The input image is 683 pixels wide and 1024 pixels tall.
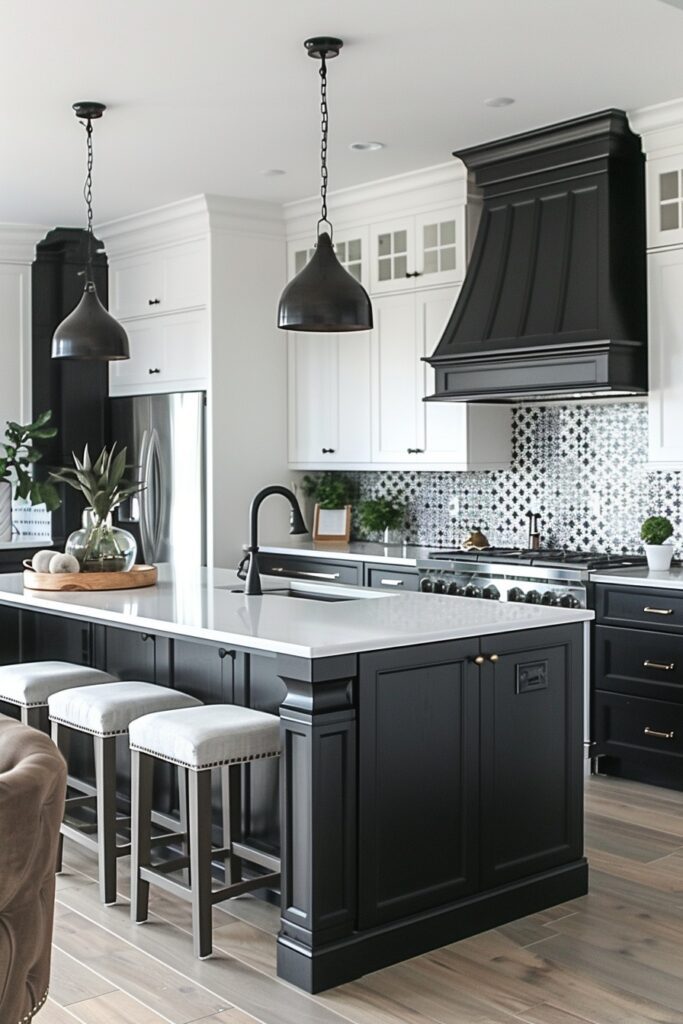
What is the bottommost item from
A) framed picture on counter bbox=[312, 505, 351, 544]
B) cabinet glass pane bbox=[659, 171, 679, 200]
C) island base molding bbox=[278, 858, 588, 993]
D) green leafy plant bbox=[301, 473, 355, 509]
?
island base molding bbox=[278, 858, 588, 993]

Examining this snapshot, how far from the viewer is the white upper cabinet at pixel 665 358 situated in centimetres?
510

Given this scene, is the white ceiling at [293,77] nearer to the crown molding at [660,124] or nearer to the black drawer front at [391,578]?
the crown molding at [660,124]

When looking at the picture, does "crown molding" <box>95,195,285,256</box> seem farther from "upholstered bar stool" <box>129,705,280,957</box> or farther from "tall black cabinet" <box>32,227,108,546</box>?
"upholstered bar stool" <box>129,705,280,957</box>

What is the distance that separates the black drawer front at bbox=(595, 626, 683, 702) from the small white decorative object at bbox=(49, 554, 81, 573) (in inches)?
86.9

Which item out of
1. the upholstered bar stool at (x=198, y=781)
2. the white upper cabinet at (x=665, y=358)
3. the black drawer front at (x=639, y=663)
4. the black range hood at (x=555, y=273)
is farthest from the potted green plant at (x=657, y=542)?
the upholstered bar stool at (x=198, y=781)

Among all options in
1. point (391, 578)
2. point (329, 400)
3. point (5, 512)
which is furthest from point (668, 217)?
point (5, 512)

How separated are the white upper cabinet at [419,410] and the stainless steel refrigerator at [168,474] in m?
1.08

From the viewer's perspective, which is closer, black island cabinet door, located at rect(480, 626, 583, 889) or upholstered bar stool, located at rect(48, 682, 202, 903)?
black island cabinet door, located at rect(480, 626, 583, 889)

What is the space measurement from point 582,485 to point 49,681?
117 inches

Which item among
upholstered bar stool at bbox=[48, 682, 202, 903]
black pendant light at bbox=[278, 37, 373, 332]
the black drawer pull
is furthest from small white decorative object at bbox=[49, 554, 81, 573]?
the black drawer pull

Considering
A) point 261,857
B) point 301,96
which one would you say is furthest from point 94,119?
point 261,857

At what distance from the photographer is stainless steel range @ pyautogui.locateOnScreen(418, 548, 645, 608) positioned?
5180mm

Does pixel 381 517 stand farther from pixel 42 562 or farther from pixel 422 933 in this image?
pixel 422 933

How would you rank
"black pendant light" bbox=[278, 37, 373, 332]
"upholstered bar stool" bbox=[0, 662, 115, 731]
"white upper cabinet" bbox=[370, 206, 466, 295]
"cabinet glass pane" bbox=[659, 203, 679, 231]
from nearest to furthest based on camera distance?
"black pendant light" bbox=[278, 37, 373, 332] < "upholstered bar stool" bbox=[0, 662, 115, 731] < "cabinet glass pane" bbox=[659, 203, 679, 231] < "white upper cabinet" bbox=[370, 206, 466, 295]
